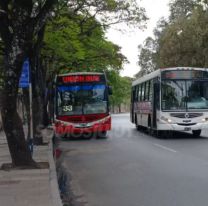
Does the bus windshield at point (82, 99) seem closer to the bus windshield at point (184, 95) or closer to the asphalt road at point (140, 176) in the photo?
the bus windshield at point (184, 95)

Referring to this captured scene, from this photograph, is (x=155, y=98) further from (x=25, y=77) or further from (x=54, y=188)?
(x=54, y=188)

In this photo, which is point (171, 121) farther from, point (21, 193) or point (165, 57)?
point (165, 57)

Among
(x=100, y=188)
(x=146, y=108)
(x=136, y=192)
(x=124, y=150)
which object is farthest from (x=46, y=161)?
(x=146, y=108)

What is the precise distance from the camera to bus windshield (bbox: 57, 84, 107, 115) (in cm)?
2711

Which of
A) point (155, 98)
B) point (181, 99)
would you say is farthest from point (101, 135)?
point (181, 99)

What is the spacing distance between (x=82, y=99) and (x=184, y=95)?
17.8 ft

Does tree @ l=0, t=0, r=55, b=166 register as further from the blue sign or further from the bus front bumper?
the bus front bumper

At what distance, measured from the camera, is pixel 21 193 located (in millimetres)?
9547

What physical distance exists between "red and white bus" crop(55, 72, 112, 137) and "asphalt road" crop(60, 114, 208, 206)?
6714mm

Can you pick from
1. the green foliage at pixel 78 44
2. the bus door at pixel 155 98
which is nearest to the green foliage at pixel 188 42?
the green foliage at pixel 78 44

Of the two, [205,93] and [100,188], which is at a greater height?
[205,93]

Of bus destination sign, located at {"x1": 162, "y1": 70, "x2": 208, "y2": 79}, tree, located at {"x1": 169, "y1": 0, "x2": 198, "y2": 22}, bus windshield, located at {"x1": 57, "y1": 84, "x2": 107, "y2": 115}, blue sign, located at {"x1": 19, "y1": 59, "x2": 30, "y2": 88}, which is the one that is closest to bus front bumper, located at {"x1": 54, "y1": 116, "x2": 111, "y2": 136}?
bus windshield, located at {"x1": 57, "y1": 84, "x2": 107, "y2": 115}

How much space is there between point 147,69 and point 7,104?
67.8m

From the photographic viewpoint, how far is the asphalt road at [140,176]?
979 cm
